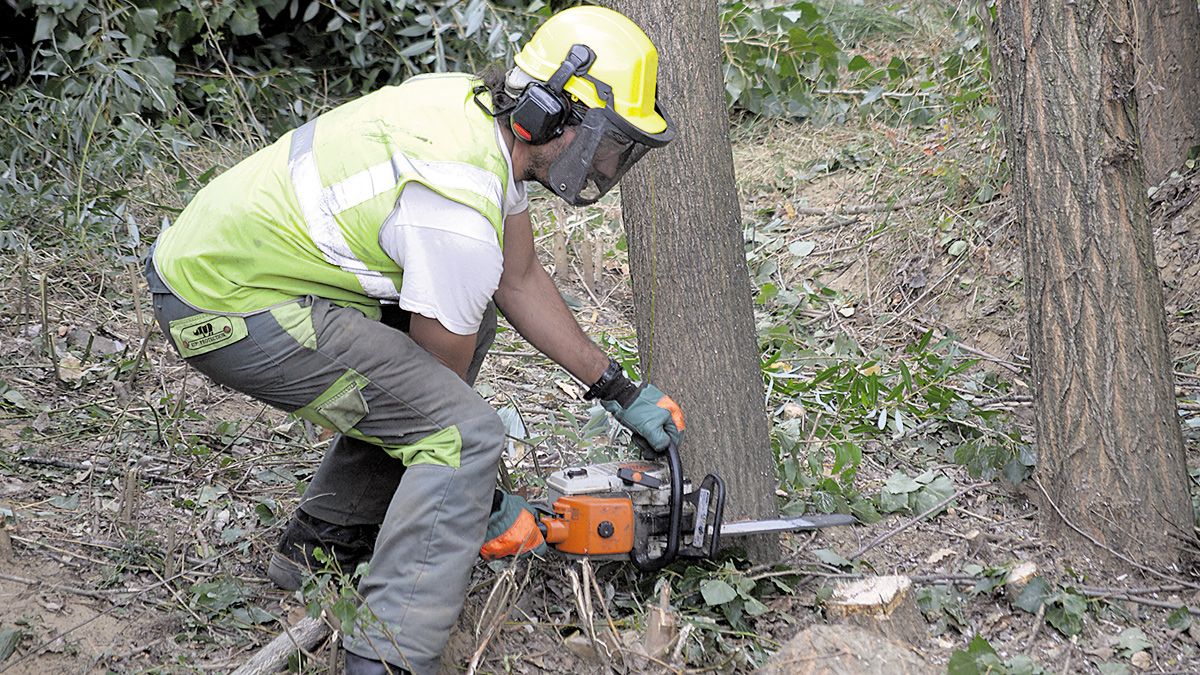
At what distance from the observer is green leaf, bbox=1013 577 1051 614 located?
308 centimetres

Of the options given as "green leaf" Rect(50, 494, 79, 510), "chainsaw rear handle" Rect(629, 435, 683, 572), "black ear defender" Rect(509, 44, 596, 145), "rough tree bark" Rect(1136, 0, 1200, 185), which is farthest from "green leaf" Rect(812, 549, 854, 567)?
"rough tree bark" Rect(1136, 0, 1200, 185)

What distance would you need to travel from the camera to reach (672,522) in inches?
116

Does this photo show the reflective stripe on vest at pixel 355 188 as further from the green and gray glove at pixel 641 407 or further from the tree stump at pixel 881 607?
the tree stump at pixel 881 607

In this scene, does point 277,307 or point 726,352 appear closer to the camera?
point 277,307

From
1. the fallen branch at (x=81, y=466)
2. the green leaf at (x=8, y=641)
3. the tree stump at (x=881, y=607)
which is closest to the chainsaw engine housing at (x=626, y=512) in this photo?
the tree stump at (x=881, y=607)

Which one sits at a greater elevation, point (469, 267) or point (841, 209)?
point (469, 267)

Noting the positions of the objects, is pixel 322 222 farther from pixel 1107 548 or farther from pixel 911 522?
pixel 1107 548

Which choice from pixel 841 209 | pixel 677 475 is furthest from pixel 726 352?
pixel 841 209

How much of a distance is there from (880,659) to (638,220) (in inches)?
52.8

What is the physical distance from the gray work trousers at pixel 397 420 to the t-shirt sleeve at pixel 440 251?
251 mm

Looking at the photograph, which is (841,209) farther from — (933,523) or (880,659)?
(880,659)

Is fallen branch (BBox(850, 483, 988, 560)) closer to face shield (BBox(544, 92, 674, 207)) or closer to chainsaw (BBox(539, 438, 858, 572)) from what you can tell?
chainsaw (BBox(539, 438, 858, 572))

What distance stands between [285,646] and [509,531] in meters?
0.64

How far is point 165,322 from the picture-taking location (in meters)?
2.77
